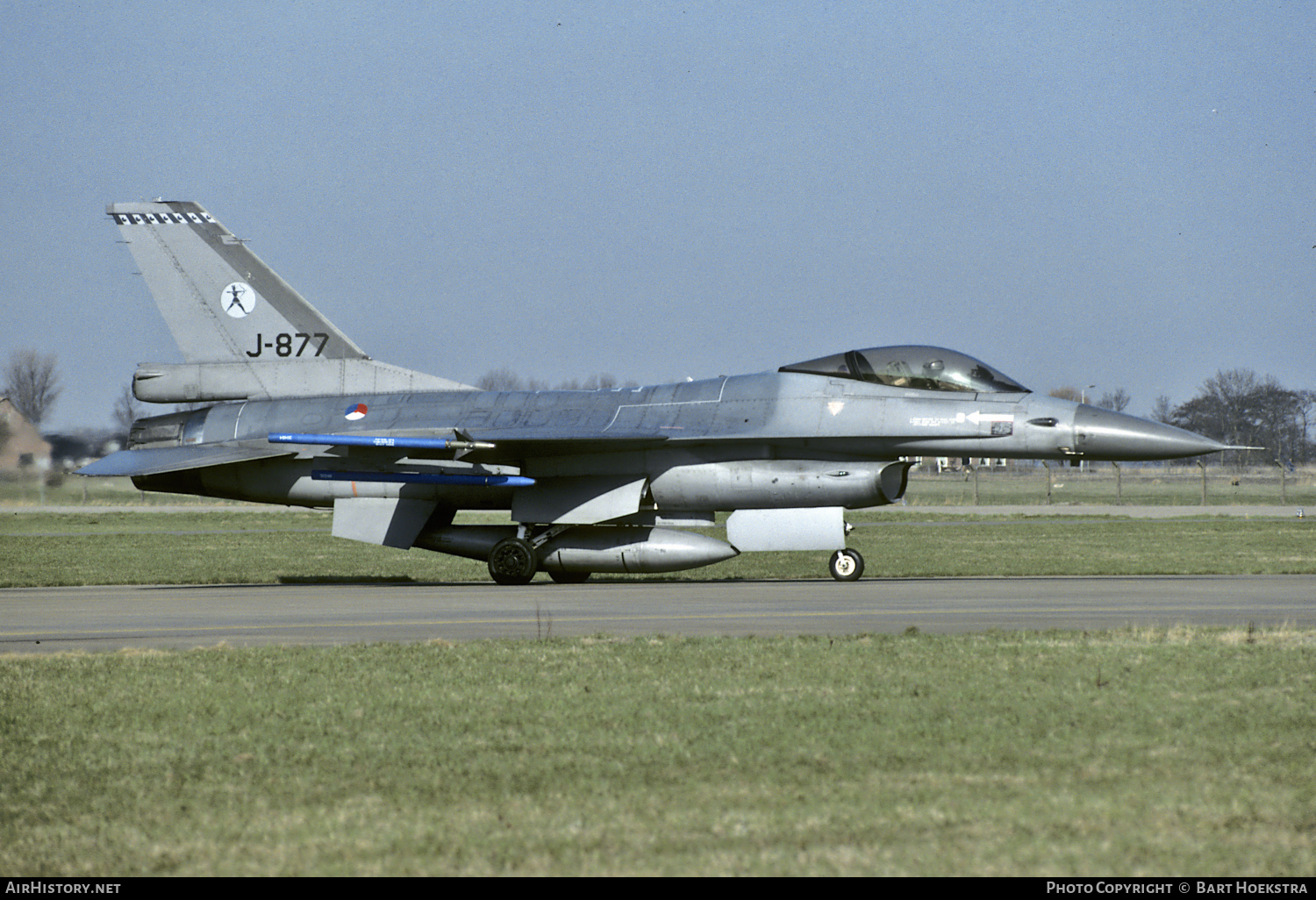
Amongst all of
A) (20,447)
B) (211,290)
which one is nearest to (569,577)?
(211,290)

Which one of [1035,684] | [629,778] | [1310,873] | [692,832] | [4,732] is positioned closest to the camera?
[1310,873]

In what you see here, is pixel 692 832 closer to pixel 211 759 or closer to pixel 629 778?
pixel 629 778

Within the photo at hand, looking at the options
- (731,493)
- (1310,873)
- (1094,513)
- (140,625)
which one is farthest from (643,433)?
(1094,513)

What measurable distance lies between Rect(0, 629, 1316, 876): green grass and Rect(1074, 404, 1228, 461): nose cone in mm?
7191

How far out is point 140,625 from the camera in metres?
12.4

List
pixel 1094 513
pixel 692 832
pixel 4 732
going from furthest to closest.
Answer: pixel 1094 513 → pixel 4 732 → pixel 692 832

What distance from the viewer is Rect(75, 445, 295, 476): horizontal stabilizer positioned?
59.5 ft

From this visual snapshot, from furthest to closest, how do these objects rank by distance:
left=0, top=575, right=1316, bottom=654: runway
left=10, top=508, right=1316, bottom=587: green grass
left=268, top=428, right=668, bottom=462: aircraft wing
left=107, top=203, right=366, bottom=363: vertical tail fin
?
left=10, top=508, right=1316, bottom=587: green grass, left=107, top=203, right=366, bottom=363: vertical tail fin, left=268, top=428, right=668, bottom=462: aircraft wing, left=0, top=575, right=1316, bottom=654: runway

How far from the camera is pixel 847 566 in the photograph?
17.7 m

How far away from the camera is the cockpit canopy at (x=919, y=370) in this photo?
16797 millimetres

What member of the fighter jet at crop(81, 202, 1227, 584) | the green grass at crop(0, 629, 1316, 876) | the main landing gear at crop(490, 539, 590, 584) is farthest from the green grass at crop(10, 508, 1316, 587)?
the green grass at crop(0, 629, 1316, 876)

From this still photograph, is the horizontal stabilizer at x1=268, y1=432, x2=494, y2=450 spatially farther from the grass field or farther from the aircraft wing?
the grass field

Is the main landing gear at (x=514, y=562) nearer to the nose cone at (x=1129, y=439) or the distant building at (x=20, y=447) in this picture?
the nose cone at (x=1129, y=439)

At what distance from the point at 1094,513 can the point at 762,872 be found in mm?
38602
